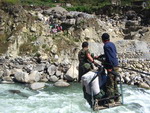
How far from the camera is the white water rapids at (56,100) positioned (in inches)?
466

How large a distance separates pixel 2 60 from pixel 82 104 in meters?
10.4

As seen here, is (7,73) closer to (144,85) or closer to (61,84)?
(61,84)

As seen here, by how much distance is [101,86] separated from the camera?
691 cm

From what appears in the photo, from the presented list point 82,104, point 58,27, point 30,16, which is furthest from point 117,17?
point 82,104

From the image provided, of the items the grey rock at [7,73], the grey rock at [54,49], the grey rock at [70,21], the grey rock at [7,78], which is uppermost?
the grey rock at [70,21]

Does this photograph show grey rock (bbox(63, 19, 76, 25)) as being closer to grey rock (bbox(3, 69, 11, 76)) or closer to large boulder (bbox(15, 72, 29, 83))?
grey rock (bbox(3, 69, 11, 76))

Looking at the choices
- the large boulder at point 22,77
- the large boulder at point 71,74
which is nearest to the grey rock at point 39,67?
the large boulder at point 22,77

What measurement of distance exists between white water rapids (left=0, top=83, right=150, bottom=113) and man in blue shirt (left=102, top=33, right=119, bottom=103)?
5.03 meters

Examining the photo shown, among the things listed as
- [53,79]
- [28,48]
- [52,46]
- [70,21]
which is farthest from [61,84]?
[70,21]

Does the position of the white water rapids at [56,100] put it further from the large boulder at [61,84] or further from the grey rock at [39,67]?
the grey rock at [39,67]

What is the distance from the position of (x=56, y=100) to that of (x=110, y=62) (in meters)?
7.36

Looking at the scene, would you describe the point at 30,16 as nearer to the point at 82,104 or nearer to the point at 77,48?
the point at 77,48

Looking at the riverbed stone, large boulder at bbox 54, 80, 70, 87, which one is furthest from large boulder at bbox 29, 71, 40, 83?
the riverbed stone

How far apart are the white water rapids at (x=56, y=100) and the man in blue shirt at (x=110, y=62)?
16.5 feet
